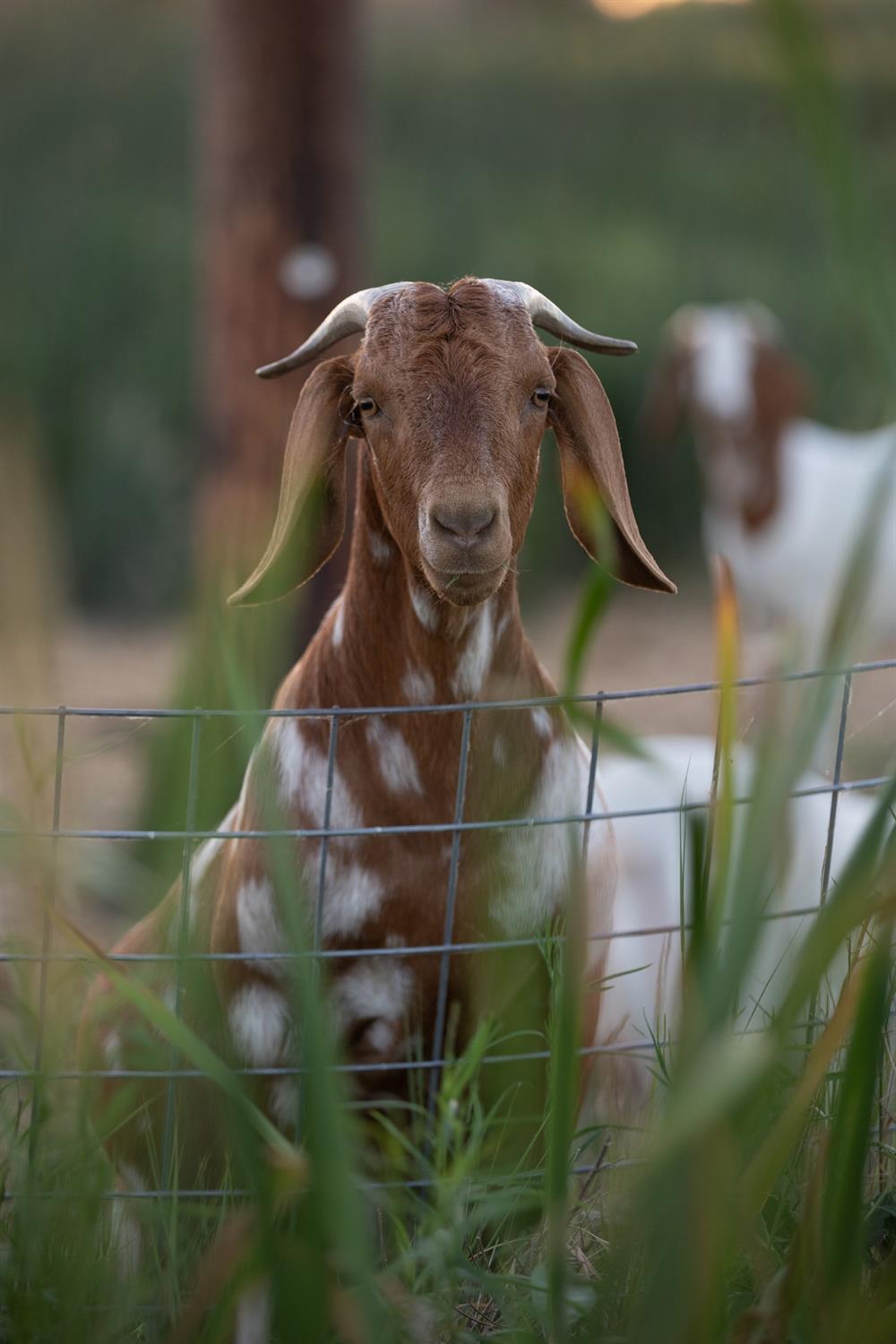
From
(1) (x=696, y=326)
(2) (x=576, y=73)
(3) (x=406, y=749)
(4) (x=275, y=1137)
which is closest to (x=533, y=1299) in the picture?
(4) (x=275, y=1137)

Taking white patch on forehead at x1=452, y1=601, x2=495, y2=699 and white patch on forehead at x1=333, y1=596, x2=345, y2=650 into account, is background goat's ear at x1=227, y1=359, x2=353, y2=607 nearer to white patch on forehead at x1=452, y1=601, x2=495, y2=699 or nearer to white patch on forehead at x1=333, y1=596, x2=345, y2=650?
white patch on forehead at x1=333, y1=596, x2=345, y2=650

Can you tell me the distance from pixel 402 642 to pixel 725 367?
12.8 ft

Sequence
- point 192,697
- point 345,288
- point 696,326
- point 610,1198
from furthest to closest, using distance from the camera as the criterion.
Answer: point 696,326, point 345,288, point 192,697, point 610,1198

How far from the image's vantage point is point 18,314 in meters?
8.68

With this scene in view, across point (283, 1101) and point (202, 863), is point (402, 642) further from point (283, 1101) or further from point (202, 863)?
point (283, 1101)

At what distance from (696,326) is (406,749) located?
419 centimetres

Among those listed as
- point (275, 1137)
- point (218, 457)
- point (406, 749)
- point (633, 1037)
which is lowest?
point (633, 1037)

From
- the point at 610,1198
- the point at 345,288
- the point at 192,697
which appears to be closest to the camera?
the point at 610,1198

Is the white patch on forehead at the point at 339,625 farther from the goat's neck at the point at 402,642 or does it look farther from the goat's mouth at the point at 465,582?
the goat's mouth at the point at 465,582

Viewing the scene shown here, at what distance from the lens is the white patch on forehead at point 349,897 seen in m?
1.86

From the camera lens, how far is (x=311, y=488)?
6.05ft

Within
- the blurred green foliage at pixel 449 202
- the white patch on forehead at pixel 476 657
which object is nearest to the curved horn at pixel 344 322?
the white patch on forehead at pixel 476 657

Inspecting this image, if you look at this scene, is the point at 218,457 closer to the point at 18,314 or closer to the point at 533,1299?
the point at 533,1299

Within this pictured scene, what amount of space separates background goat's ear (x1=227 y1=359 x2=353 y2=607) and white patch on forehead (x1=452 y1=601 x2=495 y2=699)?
8.6 inches
